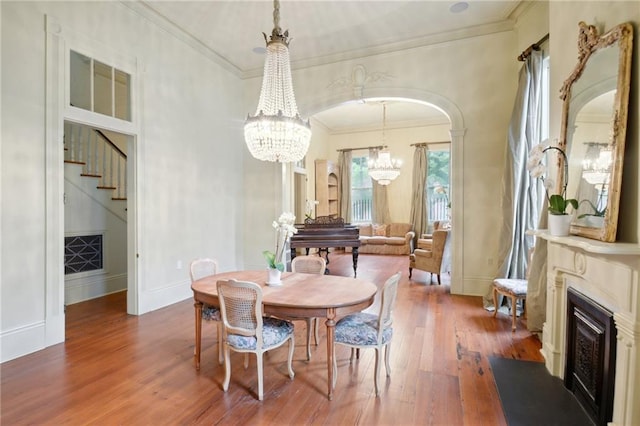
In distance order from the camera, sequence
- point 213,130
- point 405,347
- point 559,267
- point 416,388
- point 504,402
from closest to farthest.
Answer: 1. point 504,402
2. point 416,388
3. point 559,267
4. point 405,347
5. point 213,130

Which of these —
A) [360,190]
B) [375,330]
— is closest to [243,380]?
[375,330]

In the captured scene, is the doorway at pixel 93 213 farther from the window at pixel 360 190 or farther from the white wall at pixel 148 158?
the window at pixel 360 190

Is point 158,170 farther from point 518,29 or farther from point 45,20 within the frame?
point 518,29

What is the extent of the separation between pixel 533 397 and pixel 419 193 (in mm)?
7352

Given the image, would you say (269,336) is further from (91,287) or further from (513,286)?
(91,287)

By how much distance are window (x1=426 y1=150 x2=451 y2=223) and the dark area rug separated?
6.92m

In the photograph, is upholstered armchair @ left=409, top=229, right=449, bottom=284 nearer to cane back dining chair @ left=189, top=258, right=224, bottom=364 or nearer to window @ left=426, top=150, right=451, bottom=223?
cane back dining chair @ left=189, top=258, right=224, bottom=364

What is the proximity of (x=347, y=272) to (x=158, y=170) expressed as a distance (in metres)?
4.15

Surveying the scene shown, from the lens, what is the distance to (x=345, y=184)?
10.3 metres

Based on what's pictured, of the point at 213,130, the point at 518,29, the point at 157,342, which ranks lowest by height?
the point at 157,342

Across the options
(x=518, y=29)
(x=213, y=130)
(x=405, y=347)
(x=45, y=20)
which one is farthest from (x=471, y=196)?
(x=45, y=20)

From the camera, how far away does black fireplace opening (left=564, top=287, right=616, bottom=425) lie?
1.96m

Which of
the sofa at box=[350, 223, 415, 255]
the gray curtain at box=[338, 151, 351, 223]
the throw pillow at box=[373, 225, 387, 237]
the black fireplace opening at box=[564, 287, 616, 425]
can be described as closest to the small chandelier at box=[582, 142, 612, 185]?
the black fireplace opening at box=[564, 287, 616, 425]

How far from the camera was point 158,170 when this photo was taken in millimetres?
4492
